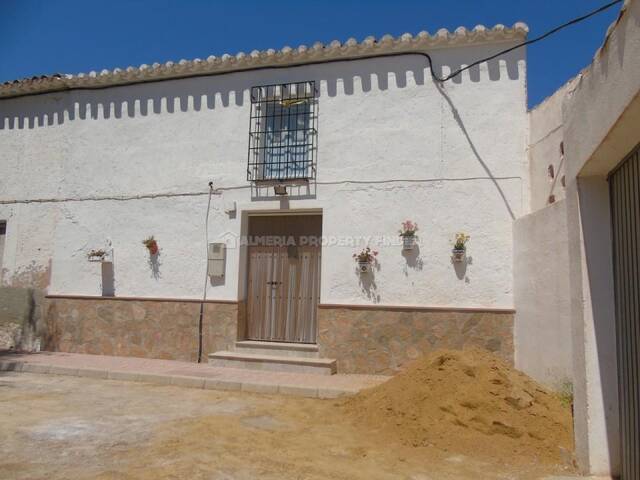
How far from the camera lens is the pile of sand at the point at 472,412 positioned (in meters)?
4.60

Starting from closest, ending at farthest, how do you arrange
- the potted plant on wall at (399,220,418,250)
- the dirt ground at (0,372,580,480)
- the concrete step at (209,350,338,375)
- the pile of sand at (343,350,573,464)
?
the dirt ground at (0,372,580,480), the pile of sand at (343,350,573,464), the concrete step at (209,350,338,375), the potted plant on wall at (399,220,418,250)

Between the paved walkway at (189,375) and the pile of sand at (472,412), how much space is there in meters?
1.32

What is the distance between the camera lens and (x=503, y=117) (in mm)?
8172

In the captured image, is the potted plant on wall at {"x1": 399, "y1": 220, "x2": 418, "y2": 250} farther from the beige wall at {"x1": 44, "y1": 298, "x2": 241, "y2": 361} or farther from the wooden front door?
the beige wall at {"x1": 44, "y1": 298, "x2": 241, "y2": 361}

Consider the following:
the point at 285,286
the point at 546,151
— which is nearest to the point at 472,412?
the point at 546,151

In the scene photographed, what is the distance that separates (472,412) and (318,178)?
5021 mm

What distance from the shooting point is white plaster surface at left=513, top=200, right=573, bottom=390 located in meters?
5.86

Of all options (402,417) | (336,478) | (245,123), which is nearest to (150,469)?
(336,478)

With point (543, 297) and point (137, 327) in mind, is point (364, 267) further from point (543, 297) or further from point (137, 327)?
point (137, 327)

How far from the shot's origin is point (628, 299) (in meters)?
3.60

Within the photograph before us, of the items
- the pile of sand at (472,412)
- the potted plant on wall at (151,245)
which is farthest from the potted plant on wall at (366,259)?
the potted plant on wall at (151,245)

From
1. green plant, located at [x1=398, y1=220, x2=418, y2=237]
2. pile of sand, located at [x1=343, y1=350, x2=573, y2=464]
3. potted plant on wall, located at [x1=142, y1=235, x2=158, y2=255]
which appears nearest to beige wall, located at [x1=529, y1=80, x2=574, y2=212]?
green plant, located at [x1=398, y1=220, x2=418, y2=237]

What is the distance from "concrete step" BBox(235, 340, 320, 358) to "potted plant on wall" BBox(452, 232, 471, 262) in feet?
8.76

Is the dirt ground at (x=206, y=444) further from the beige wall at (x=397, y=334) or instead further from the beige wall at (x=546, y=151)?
the beige wall at (x=546, y=151)
